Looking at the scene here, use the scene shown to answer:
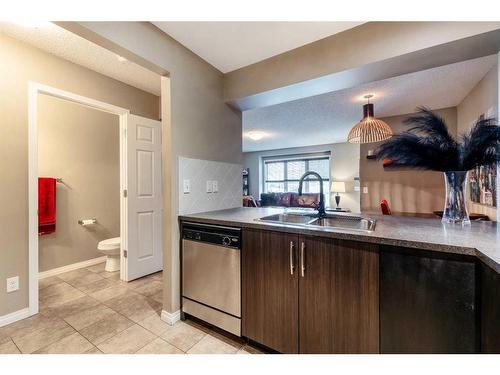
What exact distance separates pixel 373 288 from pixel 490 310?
0.40 m

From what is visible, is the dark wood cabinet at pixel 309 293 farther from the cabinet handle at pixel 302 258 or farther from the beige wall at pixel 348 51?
the beige wall at pixel 348 51

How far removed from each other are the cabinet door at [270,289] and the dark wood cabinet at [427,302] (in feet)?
1.52

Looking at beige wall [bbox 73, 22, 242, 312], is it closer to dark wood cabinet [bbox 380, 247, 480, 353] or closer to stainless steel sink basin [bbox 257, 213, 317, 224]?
stainless steel sink basin [bbox 257, 213, 317, 224]

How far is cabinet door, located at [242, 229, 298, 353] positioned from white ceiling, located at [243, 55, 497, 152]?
94.5 inches

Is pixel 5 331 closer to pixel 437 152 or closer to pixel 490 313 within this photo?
pixel 490 313

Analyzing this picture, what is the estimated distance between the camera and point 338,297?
1172 millimetres

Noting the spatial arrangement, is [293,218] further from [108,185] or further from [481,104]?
[108,185]

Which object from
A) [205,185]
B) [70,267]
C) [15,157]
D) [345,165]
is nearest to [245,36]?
[205,185]

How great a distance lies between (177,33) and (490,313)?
2.40m

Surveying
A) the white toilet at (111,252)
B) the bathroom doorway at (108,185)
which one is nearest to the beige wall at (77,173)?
the bathroom doorway at (108,185)

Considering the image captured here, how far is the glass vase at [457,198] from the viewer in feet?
4.43

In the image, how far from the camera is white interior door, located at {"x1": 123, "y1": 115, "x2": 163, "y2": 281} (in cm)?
259

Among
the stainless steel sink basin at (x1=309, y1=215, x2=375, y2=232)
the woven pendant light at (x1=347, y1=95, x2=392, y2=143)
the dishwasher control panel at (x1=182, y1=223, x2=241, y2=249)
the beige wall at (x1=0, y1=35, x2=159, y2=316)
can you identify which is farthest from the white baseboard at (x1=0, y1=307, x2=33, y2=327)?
the woven pendant light at (x1=347, y1=95, x2=392, y2=143)
